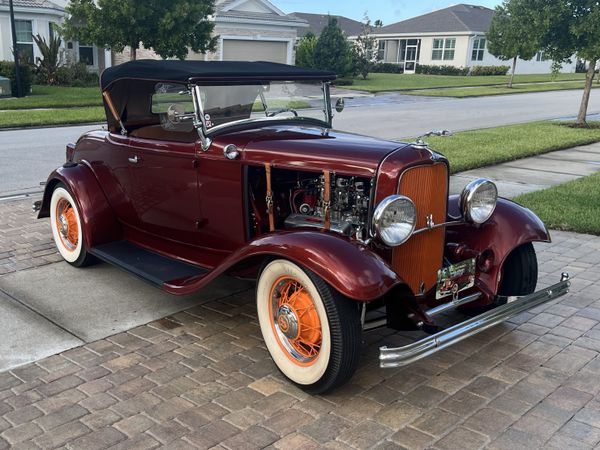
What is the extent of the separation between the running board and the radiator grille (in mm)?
1459

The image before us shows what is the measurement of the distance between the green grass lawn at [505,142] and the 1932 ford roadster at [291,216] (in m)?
5.23

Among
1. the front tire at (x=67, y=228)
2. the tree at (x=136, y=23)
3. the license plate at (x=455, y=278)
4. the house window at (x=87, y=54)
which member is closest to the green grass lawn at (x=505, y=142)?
the license plate at (x=455, y=278)

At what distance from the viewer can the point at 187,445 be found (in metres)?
2.74

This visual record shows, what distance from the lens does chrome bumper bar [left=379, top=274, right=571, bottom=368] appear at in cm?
285

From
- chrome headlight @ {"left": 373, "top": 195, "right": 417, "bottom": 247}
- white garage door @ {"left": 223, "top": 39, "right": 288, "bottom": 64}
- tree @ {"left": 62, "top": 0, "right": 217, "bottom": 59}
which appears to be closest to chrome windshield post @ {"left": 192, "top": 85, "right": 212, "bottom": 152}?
chrome headlight @ {"left": 373, "top": 195, "right": 417, "bottom": 247}

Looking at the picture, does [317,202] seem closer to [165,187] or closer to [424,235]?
[424,235]

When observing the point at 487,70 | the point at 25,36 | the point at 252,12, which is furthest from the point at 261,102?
the point at 487,70

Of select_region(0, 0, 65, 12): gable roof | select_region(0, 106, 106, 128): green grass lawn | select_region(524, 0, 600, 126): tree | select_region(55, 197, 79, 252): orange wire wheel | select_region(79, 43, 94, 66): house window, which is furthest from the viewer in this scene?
select_region(79, 43, 94, 66): house window

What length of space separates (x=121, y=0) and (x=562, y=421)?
60.7 feet

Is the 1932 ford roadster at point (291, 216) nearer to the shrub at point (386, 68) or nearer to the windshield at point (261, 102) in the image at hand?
the windshield at point (261, 102)

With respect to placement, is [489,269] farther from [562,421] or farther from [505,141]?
[505,141]

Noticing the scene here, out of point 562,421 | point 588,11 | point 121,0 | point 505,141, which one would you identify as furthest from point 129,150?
point 121,0

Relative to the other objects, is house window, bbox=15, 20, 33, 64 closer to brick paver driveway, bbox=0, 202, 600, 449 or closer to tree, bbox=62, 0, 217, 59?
tree, bbox=62, 0, 217, 59

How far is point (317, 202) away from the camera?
380 cm
